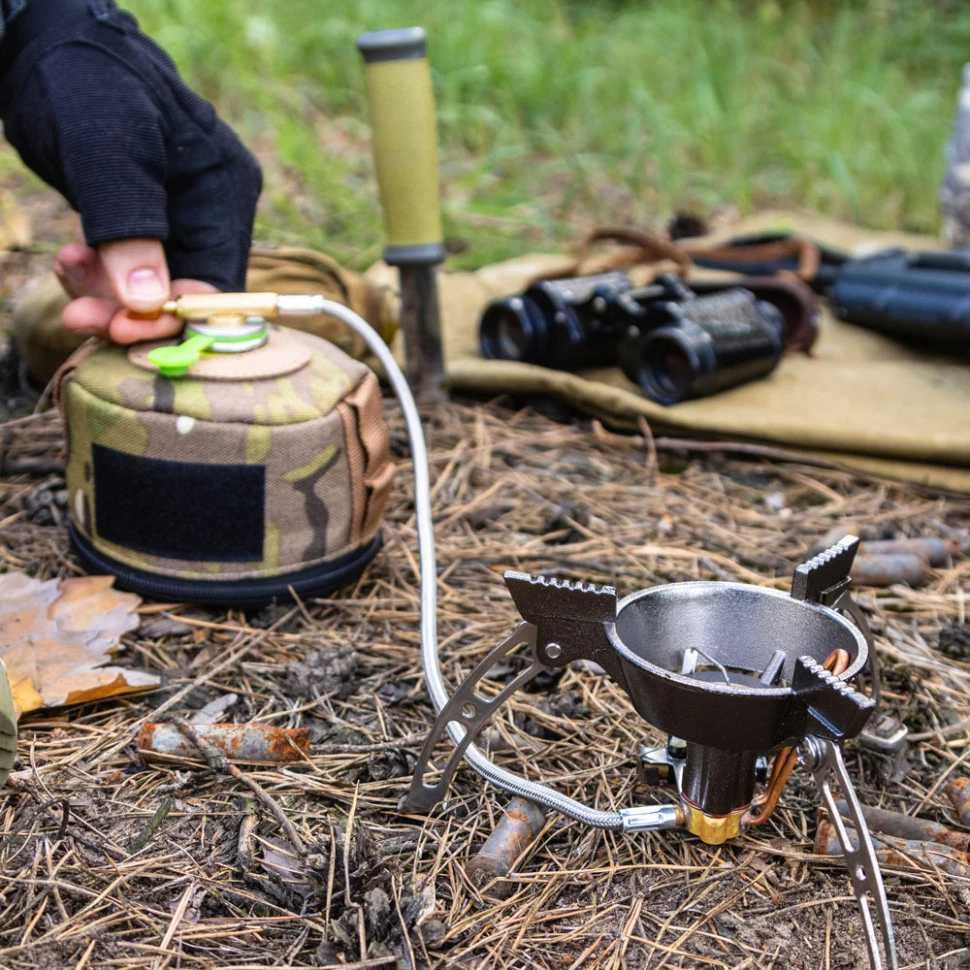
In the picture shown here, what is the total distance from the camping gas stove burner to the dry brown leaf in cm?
49

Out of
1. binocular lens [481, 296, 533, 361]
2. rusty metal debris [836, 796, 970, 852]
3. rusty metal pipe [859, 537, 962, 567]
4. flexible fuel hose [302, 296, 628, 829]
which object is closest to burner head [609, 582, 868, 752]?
flexible fuel hose [302, 296, 628, 829]

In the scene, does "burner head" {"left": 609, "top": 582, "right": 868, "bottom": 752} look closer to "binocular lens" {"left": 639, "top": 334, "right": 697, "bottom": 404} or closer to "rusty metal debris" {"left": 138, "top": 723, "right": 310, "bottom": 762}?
"rusty metal debris" {"left": 138, "top": 723, "right": 310, "bottom": 762}

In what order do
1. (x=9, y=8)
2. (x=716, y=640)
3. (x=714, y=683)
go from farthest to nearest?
(x=9, y=8), (x=716, y=640), (x=714, y=683)

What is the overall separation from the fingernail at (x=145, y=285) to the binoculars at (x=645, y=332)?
114cm

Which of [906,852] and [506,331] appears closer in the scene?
[906,852]

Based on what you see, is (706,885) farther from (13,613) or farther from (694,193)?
(694,193)

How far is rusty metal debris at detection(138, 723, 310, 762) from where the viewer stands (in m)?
1.41

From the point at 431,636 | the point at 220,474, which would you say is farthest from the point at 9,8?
the point at 431,636

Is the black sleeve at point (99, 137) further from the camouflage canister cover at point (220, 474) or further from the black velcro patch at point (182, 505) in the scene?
the black velcro patch at point (182, 505)

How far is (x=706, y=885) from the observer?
1.24m

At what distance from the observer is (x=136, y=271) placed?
5.49ft

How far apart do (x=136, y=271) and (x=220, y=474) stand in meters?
0.33

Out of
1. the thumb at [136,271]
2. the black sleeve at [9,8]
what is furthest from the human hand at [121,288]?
the black sleeve at [9,8]

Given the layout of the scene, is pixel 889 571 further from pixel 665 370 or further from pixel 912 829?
pixel 665 370
